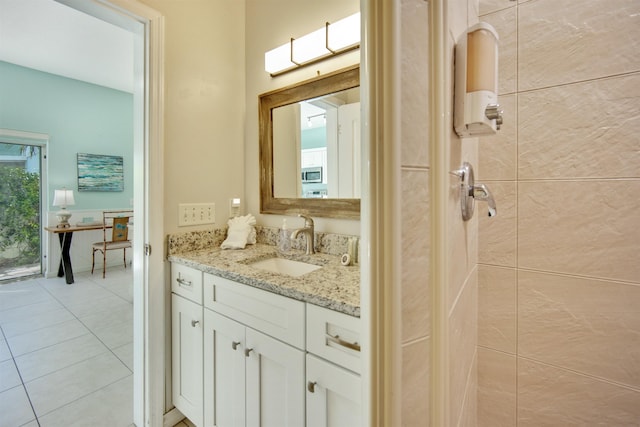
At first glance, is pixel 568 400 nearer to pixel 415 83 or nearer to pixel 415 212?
pixel 415 212

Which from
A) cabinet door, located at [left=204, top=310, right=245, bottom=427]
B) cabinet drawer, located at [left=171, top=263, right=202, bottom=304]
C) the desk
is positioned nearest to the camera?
cabinet door, located at [left=204, top=310, right=245, bottom=427]

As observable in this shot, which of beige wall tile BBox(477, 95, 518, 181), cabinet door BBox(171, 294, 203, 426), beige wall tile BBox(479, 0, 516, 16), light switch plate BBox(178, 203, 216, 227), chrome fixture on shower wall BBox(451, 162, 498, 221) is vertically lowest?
cabinet door BBox(171, 294, 203, 426)

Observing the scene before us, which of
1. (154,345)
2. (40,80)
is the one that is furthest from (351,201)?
(40,80)

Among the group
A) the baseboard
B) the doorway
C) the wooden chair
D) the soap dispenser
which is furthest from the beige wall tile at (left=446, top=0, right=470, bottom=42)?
the doorway

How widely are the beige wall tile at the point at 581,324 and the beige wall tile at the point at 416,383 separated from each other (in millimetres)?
694

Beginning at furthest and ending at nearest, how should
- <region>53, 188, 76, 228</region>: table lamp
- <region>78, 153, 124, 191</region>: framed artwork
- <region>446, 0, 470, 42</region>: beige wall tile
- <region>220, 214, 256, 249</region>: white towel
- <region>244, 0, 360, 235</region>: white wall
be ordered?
<region>78, 153, 124, 191</region>: framed artwork
<region>53, 188, 76, 228</region>: table lamp
<region>220, 214, 256, 249</region>: white towel
<region>244, 0, 360, 235</region>: white wall
<region>446, 0, 470, 42</region>: beige wall tile

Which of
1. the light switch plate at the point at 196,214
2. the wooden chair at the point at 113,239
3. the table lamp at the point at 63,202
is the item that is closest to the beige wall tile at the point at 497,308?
the light switch plate at the point at 196,214

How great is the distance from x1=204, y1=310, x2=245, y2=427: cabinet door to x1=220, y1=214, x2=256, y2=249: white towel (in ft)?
1.28

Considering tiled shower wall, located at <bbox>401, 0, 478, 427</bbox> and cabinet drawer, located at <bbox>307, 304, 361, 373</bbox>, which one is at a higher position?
tiled shower wall, located at <bbox>401, 0, 478, 427</bbox>

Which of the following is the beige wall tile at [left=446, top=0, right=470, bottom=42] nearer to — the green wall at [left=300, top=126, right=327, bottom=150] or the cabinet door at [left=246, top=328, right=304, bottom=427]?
the green wall at [left=300, top=126, right=327, bottom=150]

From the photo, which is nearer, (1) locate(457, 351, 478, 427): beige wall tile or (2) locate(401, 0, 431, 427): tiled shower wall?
(2) locate(401, 0, 431, 427): tiled shower wall

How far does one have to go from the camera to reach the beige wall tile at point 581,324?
0.85 metres

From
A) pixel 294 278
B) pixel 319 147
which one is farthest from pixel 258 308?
pixel 319 147

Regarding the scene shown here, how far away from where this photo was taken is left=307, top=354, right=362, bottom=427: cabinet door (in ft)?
2.59
